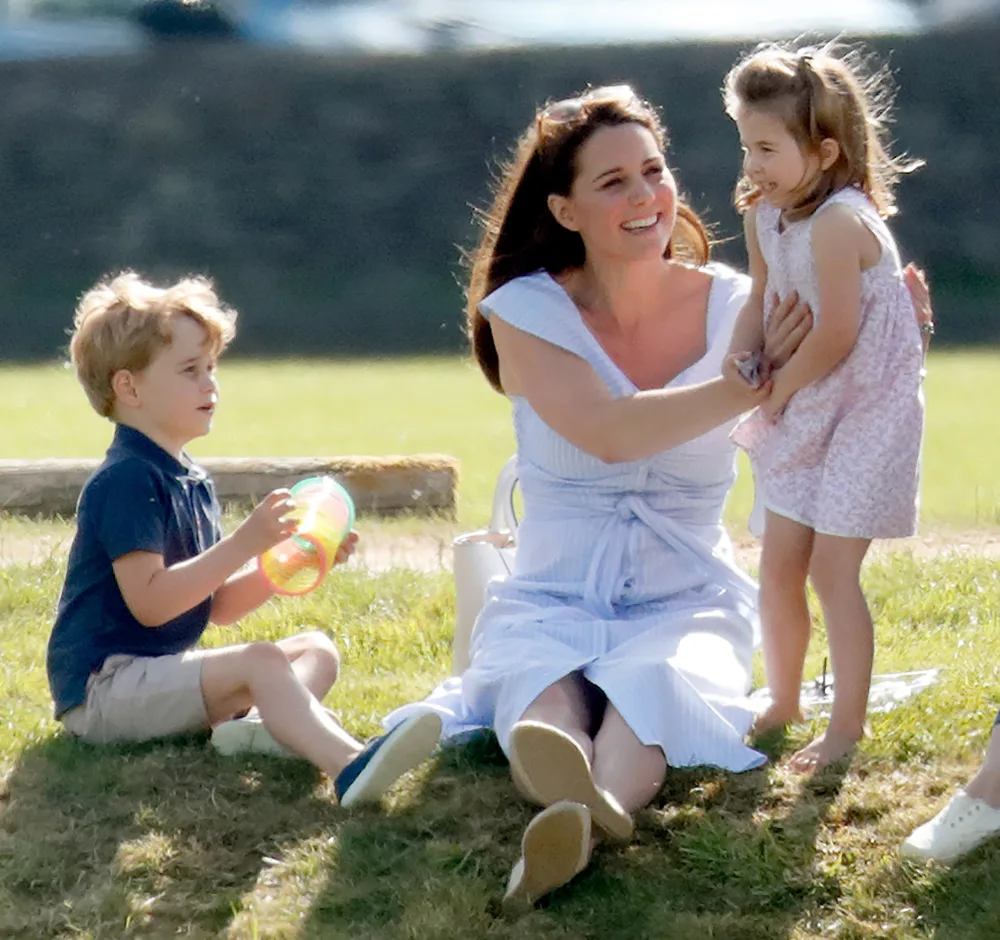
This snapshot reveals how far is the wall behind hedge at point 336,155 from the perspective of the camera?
18.1 meters

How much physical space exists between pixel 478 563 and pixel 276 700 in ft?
2.22

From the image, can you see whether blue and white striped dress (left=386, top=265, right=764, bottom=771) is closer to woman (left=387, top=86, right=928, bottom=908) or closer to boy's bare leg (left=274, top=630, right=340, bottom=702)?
woman (left=387, top=86, right=928, bottom=908)

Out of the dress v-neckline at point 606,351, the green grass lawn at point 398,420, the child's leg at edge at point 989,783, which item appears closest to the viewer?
the child's leg at edge at point 989,783

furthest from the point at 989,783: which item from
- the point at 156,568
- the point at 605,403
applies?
the point at 156,568

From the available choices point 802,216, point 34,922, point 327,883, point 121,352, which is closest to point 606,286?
point 802,216

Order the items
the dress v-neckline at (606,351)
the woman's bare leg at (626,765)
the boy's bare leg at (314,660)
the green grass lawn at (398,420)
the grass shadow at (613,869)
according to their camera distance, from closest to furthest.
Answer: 1. the grass shadow at (613,869)
2. the woman's bare leg at (626,765)
3. the dress v-neckline at (606,351)
4. the boy's bare leg at (314,660)
5. the green grass lawn at (398,420)

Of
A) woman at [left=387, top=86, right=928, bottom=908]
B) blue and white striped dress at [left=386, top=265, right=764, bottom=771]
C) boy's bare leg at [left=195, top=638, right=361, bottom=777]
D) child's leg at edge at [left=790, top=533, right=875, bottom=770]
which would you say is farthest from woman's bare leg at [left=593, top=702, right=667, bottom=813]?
boy's bare leg at [left=195, top=638, right=361, bottom=777]

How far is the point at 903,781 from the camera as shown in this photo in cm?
333

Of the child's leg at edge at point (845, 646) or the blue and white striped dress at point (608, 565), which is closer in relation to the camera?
the child's leg at edge at point (845, 646)

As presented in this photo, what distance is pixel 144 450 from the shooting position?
12.5 ft

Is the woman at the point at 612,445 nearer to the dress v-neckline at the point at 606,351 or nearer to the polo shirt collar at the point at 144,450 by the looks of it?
the dress v-neckline at the point at 606,351

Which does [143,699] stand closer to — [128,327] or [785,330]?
[128,327]

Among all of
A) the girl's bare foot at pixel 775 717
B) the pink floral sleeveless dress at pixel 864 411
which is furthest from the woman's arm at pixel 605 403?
the girl's bare foot at pixel 775 717

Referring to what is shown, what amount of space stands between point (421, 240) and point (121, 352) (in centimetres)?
1479
